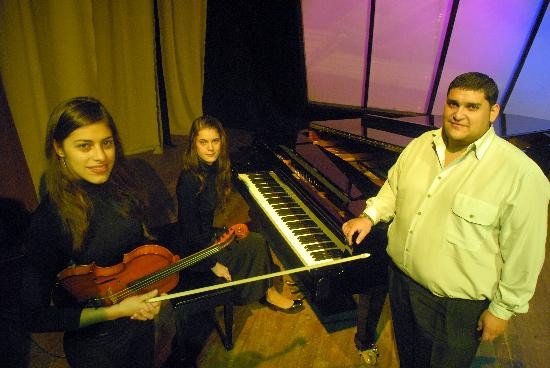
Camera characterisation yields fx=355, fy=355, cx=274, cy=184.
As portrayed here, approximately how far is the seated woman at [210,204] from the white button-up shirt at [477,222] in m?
1.24

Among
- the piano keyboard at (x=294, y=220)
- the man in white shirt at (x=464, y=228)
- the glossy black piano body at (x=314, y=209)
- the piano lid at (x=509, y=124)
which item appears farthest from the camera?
the piano lid at (x=509, y=124)

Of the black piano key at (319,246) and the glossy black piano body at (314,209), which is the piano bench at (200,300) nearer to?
the glossy black piano body at (314,209)

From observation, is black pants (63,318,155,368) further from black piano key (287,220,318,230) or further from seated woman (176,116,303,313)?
black piano key (287,220,318,230)

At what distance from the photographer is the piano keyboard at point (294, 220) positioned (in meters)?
2.18

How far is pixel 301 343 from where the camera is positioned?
2.88 metres

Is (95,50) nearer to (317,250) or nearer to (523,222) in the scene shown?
(317,250)

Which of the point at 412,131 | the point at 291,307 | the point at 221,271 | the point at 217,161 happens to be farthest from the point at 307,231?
the point at 412,131

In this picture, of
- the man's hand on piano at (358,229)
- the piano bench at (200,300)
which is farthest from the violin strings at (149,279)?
the man's hand on piano at (358,229)

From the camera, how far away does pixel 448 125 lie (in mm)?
1656

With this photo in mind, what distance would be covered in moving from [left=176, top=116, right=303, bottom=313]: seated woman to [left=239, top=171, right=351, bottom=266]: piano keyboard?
0.30m

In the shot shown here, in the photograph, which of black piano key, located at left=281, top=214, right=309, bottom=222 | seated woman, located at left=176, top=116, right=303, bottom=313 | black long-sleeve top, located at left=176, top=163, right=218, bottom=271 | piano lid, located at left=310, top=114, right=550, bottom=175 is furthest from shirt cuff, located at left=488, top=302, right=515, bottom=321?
black long-sleeve top, located at left=176, top=163, right=218, bottom=271

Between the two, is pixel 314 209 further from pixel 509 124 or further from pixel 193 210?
pixel 509 124

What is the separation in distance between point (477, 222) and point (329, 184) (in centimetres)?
103

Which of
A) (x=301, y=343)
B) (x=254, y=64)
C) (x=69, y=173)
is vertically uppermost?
(x=254, y=64)
